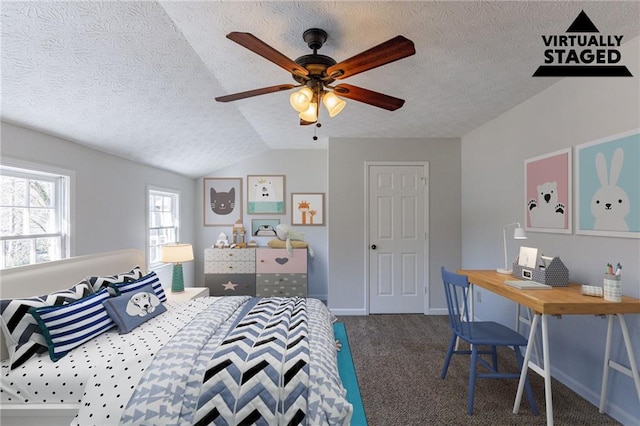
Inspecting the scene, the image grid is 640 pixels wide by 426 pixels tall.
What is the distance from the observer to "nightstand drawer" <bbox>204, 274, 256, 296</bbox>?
441 cm

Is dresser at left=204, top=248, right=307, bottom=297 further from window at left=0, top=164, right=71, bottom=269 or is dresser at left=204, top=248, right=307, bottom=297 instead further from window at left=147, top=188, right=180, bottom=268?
window at left=0, top=164, right=71, bottom=269

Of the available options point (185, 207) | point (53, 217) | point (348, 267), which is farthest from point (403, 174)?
point (53, 217)

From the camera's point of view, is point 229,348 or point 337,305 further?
point 337,305

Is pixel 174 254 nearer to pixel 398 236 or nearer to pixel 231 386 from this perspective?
pixel 231 386

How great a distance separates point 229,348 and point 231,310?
0.69 meters

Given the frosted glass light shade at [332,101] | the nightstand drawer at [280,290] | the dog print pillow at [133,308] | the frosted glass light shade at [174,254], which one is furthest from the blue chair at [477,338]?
the frosted glass light shade at [174,254]

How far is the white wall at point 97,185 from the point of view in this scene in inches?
86.2

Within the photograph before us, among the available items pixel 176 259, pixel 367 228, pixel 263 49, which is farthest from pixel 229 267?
pixel 263 49

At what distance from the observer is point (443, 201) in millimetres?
3953

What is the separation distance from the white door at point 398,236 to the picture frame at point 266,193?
1.66m

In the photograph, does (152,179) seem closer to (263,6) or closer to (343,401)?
(263,6)

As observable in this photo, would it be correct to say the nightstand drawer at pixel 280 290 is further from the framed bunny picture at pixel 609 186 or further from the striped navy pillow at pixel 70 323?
the framed bunny picture at pixel 609 186

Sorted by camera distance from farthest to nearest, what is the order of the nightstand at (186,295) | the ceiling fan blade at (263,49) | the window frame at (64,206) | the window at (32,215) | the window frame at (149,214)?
1. the window frame at (149,214)
2. the nightstand at (186,295)
3. the window frame at (64,206)
4. the window at (32,215)
5. the ceiling fan blade at (263,49)

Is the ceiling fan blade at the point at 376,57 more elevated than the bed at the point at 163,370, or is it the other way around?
the ceiling fan blade at the point at 376,57
